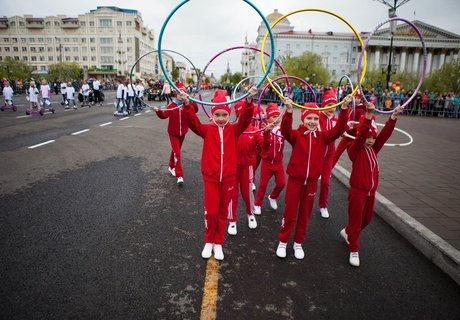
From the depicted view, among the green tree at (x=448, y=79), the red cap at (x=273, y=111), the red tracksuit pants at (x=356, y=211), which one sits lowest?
the red tracksuit pants at (x=356, y=211)

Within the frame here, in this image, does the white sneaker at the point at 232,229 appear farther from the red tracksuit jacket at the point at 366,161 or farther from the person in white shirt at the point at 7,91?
the person in white shirt at the point at 7,91

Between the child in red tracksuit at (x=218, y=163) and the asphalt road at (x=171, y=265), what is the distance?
1.08ft

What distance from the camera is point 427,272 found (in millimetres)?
3707

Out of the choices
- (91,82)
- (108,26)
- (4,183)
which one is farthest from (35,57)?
(4,183)

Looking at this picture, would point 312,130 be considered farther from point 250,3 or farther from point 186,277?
point 186,277

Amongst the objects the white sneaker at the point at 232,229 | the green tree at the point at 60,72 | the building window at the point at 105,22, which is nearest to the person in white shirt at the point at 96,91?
the white sneaker at the point at 232,229

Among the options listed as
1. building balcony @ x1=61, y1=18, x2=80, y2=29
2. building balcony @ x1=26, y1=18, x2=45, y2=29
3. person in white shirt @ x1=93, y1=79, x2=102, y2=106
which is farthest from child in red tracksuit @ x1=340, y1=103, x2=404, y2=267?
building balcony @ x1=26, y1=18, x2=45, y2=29

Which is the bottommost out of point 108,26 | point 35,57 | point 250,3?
point 250,3

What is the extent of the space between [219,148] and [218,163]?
185 mm

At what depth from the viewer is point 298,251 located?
13.3 feet

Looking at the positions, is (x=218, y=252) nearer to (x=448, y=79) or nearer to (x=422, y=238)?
(x=422, y=238)

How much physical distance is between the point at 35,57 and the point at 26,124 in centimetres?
12498

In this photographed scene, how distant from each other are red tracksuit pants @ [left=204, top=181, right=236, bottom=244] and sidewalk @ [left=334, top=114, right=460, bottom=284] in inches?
103

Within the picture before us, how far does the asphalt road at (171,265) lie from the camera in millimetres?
2986
